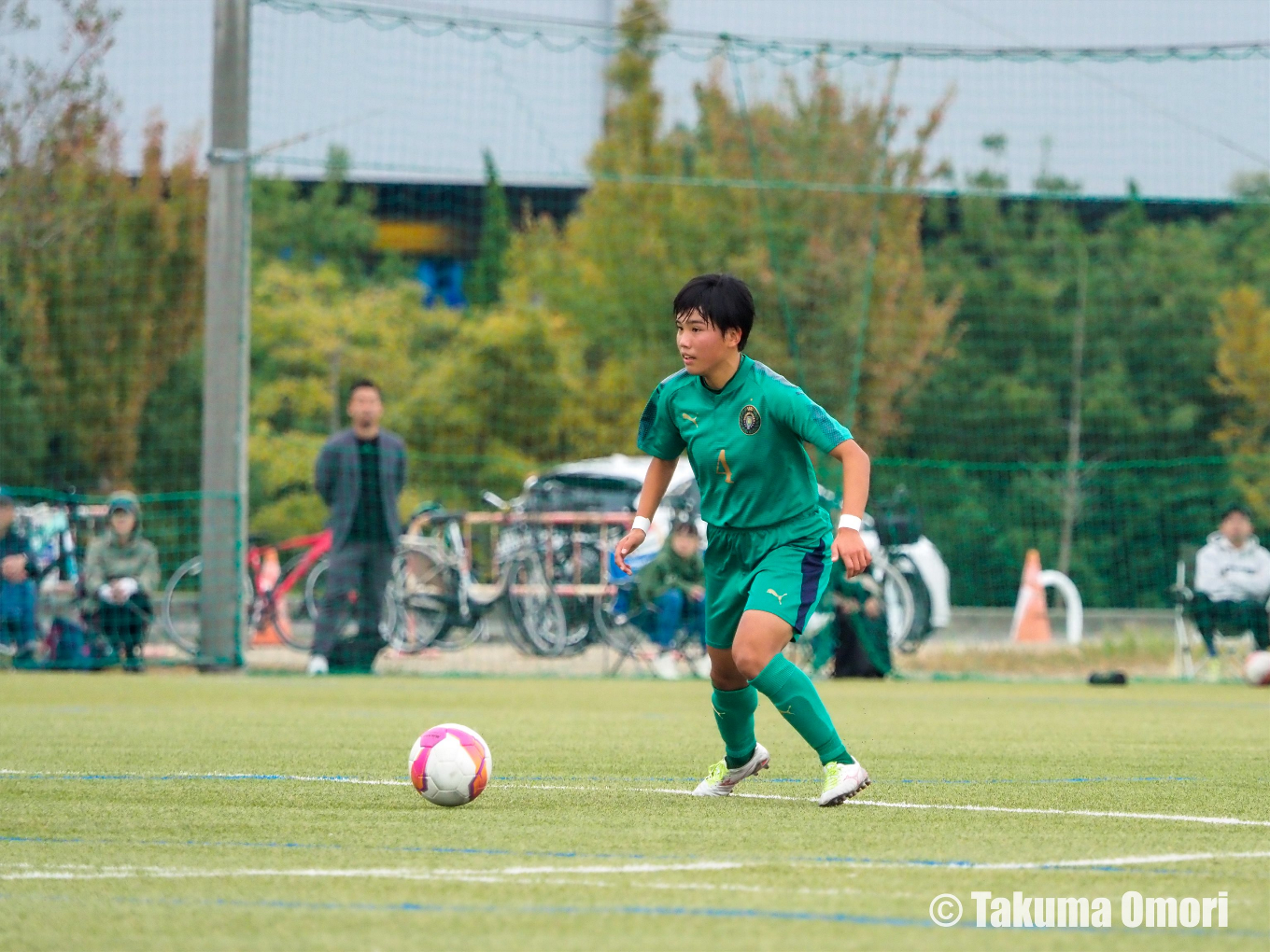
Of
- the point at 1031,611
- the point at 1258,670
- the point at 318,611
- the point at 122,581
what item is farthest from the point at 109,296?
the point at 1258,670

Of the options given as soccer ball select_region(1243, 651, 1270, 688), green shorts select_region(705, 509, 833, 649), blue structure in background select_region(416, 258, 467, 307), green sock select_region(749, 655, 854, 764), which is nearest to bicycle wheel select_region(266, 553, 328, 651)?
soccer ball select_region(1243, 651, 1270, 688)

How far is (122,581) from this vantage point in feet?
51.3

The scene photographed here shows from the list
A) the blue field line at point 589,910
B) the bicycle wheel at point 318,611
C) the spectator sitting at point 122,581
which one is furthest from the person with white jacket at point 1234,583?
the blue field line at point 589,910

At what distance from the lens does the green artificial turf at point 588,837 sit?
352 cm

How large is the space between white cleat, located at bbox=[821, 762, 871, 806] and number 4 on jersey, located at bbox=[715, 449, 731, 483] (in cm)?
101

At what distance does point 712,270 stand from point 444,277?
22.0 m

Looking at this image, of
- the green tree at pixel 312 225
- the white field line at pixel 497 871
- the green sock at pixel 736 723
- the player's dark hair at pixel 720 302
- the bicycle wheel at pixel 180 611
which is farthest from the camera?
the green tree at pixel 312 225

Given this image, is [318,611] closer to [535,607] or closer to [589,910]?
[535,607]

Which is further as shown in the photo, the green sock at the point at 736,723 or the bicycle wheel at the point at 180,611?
the bicycle wheel at the point at 180,611

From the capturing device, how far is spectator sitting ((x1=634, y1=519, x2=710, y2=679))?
1590 cm

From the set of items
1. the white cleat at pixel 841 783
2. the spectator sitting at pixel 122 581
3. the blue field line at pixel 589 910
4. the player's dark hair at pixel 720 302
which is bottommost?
the spectator sitting at pixel 122 581

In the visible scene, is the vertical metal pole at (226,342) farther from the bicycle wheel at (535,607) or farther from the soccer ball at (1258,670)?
the soccer ball at (1258,670)

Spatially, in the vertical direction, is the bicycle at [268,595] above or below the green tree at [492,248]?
below

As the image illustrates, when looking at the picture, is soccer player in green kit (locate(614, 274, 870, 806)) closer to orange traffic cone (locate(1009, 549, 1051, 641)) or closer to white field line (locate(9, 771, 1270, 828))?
white field line (locate(9, 771, 1270, 828))
